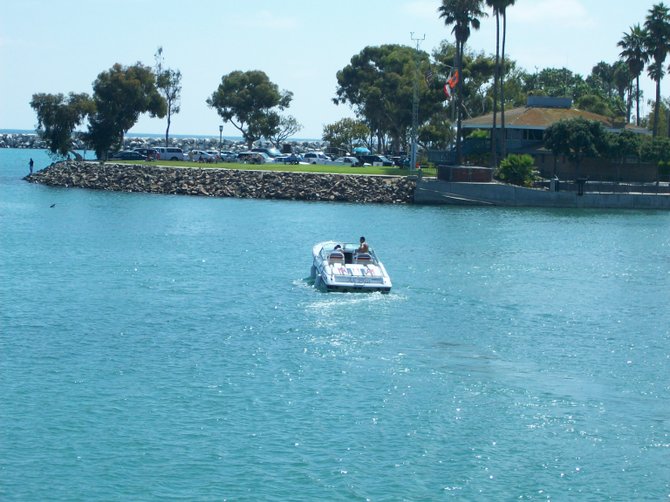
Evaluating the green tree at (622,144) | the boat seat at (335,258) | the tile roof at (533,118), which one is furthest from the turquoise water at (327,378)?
the tile roof at (533,118)

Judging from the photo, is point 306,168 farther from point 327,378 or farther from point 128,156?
point 327,378

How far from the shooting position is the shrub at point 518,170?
8675 cm

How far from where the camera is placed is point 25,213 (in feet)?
246

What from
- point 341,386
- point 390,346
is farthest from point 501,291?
point 341,386

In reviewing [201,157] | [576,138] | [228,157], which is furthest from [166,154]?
[576,138]

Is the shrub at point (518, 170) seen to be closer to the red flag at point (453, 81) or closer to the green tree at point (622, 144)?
the green tree at point (622, 144)

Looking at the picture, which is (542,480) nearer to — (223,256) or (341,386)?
(341,386)

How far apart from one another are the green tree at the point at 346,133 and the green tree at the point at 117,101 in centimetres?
3525

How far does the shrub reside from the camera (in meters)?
86.8

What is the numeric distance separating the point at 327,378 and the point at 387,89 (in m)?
95.5

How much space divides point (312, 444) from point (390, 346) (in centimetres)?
890

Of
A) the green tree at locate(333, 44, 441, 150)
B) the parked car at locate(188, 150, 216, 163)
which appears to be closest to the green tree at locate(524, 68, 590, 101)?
the green tree at locate(333, 44, 441, 150)

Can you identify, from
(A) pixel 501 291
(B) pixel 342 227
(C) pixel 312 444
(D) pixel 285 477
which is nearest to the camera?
(D) pixel 285 477

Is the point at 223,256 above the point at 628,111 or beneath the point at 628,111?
beneath
